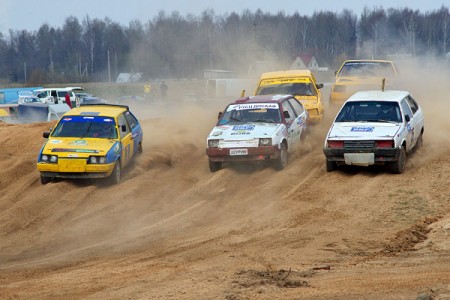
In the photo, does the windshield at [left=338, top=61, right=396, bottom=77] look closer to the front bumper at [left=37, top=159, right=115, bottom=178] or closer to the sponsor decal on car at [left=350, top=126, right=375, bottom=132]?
the sponsor decal on car at [left=350, top=126, right=375, bottom=132]

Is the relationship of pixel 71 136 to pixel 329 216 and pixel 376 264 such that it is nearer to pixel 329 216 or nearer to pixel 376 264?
pixel 329 216

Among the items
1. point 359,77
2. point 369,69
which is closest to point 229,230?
point 359,77

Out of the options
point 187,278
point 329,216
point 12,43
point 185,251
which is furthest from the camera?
point 12,43

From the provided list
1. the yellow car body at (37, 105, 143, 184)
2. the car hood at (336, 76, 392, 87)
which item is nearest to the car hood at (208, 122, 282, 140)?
the yellow car body at (37, 105, 143, 184)

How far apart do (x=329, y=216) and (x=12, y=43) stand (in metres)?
84.5

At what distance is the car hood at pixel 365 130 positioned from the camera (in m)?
14.9

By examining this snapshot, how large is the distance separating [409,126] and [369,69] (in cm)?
881

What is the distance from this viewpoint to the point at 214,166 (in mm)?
16250

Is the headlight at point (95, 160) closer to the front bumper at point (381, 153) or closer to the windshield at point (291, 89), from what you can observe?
the front bumper at point (381, 153)

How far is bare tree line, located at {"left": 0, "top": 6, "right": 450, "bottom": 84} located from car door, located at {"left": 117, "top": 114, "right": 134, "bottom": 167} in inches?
1145

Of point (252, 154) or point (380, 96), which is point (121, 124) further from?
point (380, 96)

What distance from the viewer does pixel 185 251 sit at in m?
10.8

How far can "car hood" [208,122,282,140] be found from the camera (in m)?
16.0

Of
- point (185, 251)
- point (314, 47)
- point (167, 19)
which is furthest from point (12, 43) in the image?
point (185, 251)
